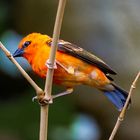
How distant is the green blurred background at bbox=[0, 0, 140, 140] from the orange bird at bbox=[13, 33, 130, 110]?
1.90 metres

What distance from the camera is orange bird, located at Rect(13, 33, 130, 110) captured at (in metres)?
2.38

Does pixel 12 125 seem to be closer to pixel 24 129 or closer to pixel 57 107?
pixel 24 129

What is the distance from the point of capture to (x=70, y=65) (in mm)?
2422

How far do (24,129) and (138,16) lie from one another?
141cm

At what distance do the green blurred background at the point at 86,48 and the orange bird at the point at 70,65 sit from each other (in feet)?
6.22

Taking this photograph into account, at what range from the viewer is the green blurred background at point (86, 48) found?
4441 millimetres

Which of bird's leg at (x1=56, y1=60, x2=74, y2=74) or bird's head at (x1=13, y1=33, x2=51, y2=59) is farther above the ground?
bird's head at (x1=13, y1=33, x2=51, y2=59)

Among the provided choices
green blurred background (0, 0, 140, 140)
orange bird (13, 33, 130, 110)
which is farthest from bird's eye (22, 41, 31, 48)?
green blurred background (0, 0, 140, 140)

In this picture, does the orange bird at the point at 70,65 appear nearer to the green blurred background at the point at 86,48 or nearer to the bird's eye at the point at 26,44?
the bird's eye at the point at 26,44

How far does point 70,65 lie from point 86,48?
2288 mm

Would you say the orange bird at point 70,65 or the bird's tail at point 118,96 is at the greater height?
the orange bird at point 70,65

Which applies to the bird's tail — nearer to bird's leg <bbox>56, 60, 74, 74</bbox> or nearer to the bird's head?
bird's leg <bbox>56, 60, 74, 74</bbox>

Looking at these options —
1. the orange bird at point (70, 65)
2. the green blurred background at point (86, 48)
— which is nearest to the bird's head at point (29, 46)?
the orange bird at point (70, 65)

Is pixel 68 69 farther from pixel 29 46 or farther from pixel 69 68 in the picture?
pixel 29 46
